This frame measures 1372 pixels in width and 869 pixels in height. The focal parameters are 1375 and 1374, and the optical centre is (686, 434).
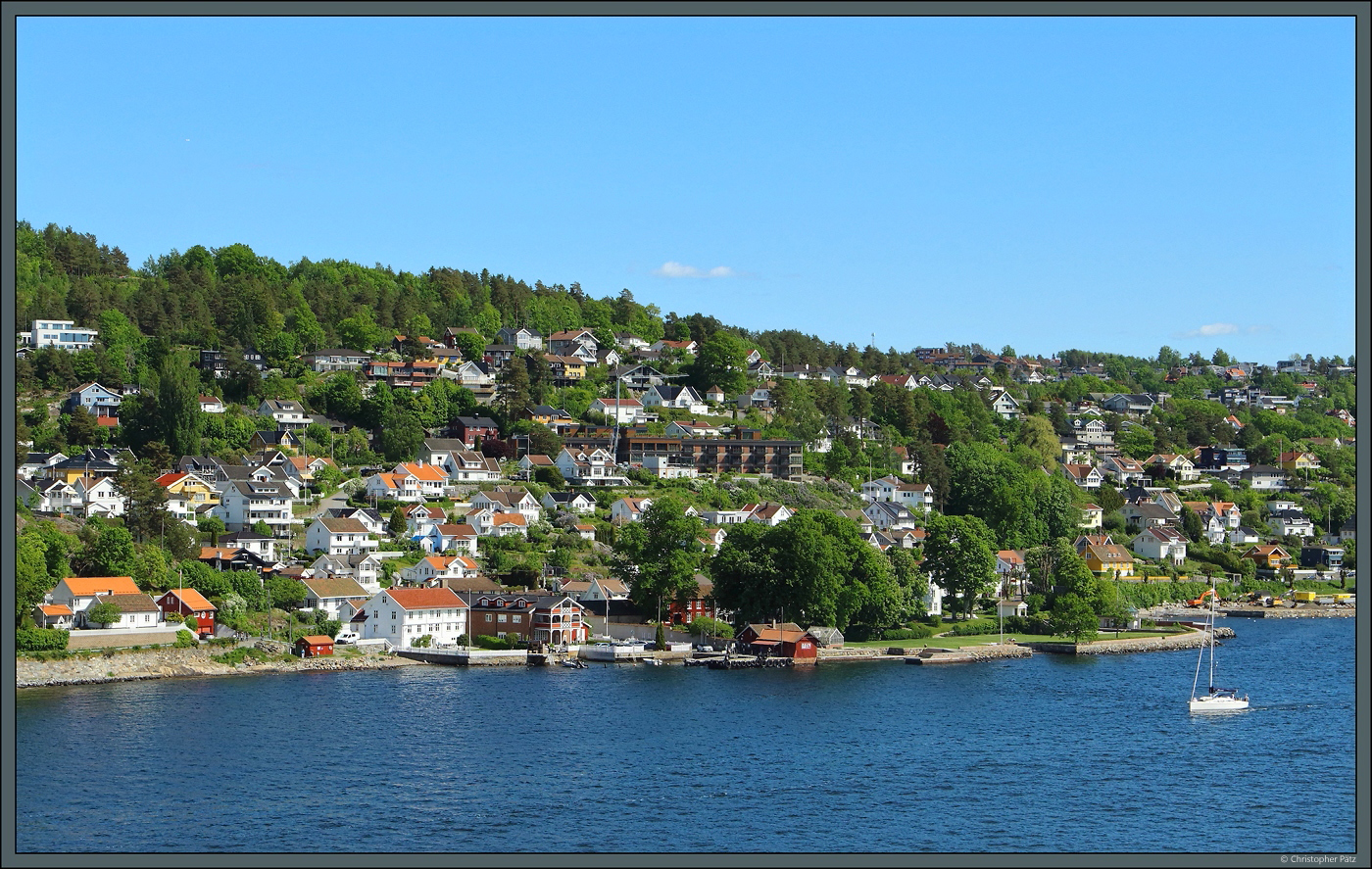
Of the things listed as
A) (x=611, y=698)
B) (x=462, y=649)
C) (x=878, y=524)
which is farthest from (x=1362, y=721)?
(x=878, y=524)

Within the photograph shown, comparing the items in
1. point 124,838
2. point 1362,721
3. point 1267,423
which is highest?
point 1267,423

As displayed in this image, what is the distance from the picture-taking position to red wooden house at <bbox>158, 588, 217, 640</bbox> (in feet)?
92.4

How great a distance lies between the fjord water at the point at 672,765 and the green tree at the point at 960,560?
8.17m

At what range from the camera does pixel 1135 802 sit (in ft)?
59.8

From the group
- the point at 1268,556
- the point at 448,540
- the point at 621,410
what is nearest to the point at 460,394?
the point at 621,410

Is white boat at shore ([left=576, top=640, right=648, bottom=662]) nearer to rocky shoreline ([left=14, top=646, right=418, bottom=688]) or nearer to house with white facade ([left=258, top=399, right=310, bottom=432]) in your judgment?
rocky shoreline ([left=14, top=646, right=418, bottom=688])

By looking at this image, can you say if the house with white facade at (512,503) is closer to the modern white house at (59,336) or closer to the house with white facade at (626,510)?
the house with white facade at (626,510)

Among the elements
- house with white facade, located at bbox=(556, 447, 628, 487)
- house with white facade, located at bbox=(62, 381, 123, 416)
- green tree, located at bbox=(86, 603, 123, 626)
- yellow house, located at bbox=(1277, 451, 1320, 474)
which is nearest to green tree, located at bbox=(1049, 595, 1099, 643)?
house with white facade, located at bbox=(556, 447, 628, 487)

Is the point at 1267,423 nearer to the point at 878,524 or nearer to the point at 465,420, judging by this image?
the point at 878,524

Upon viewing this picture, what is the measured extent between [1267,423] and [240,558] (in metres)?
61.8

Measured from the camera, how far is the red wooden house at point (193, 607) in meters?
28.2

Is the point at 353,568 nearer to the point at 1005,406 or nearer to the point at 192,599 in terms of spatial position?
the point at 192,599

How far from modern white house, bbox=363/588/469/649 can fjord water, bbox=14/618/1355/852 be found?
8.44ft

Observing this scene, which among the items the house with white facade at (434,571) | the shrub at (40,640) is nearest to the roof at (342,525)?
the house with white facade at (434,571)
